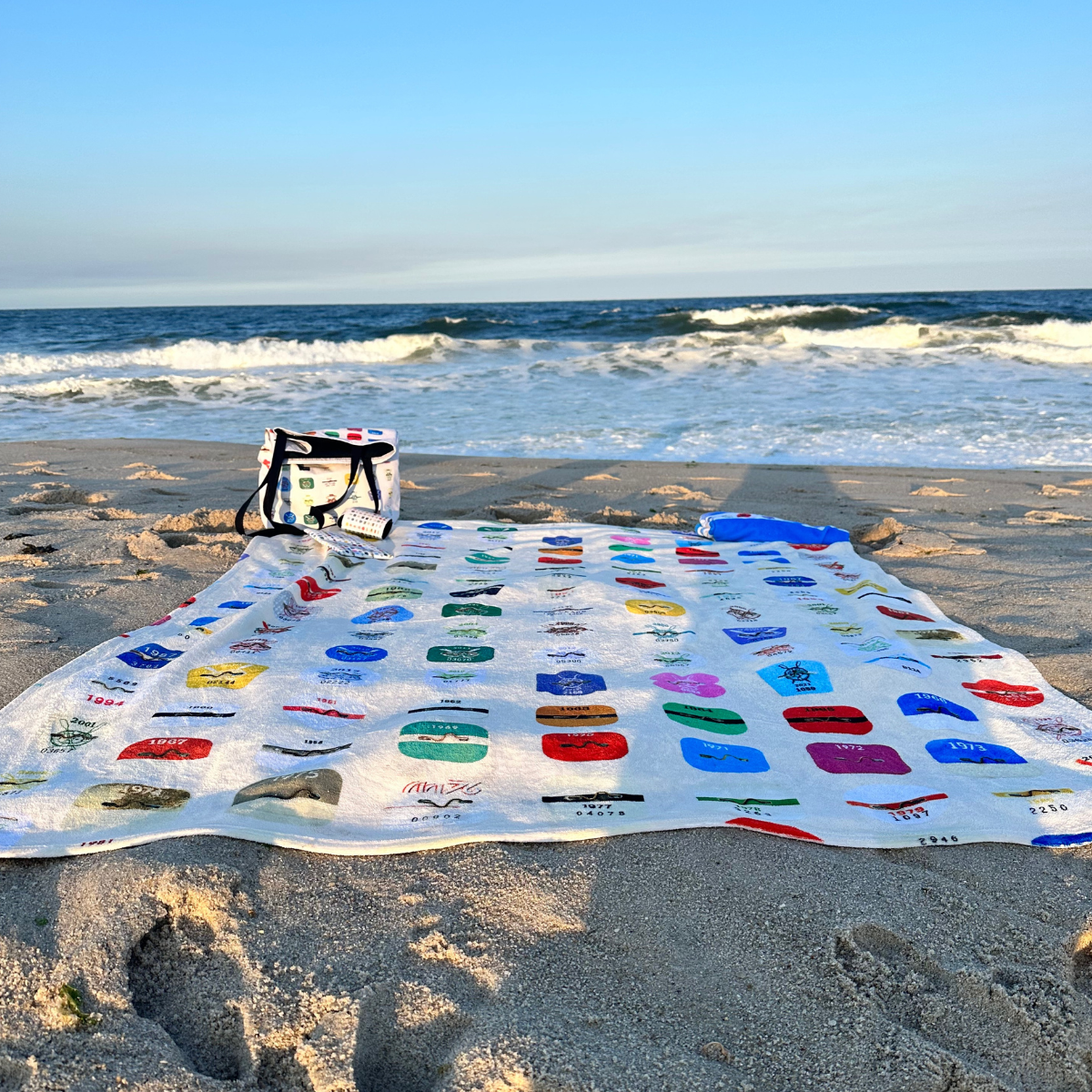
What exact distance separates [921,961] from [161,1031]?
1.27m

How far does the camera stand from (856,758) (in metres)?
2.12

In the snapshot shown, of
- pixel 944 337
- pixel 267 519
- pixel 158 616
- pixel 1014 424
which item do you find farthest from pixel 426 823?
pixel 944 337

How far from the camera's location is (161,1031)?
53.7 inches

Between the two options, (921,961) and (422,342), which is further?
(422,342)

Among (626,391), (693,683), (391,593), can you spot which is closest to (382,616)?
(391,593)

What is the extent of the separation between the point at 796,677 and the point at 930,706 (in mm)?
365

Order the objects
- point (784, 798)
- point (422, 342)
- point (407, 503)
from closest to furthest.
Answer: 1. point (784, 798)
2. point (407, 503)
3. point (422, 342)

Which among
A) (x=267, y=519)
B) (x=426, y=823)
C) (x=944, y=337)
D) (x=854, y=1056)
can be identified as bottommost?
(x=854, y=1056)

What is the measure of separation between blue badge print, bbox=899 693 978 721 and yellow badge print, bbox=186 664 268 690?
179cm

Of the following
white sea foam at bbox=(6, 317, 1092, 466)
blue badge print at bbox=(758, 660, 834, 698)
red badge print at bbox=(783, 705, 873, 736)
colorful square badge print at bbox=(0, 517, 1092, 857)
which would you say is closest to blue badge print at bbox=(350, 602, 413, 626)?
colorful square badge print at bbox=(0, 517, 1092, 857)

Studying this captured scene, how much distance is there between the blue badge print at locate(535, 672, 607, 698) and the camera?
2422 mm

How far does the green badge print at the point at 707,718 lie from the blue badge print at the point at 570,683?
227 mm

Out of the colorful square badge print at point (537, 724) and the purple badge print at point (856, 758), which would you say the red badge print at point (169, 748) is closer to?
the colorful square badge print at point (537, 724)

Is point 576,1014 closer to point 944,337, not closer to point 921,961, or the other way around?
point 921,961
